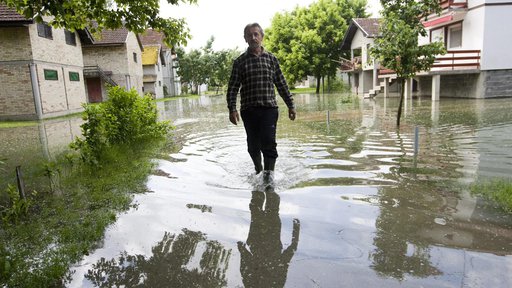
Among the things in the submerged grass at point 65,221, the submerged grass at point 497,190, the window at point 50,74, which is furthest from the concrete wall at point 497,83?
the window at point 50,74

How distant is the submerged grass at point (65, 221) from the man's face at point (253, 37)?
2384 mm

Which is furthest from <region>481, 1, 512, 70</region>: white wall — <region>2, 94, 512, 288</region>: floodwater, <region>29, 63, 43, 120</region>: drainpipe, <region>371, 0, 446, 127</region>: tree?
<region>29, 63, 43, 120</region>: drainpipe

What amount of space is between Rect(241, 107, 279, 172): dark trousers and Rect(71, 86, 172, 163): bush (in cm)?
271

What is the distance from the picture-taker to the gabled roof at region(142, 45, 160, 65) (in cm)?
4422

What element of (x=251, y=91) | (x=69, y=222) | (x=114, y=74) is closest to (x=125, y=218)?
(x=69, y=222)

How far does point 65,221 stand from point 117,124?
171 inches

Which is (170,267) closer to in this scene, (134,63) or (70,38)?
(70,38)

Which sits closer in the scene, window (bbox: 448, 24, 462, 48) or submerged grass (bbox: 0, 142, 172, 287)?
submerged grass (bbox: 0, 142, 172, 287)

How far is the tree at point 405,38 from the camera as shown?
33.7ft

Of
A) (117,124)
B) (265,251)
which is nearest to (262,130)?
(265,251)

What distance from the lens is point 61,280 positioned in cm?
289

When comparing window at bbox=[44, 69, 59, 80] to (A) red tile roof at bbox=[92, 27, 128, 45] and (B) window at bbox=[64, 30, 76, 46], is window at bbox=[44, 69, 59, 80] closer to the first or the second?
(B) window at bbox=[64, 30, 76, 46]

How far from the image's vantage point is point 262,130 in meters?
5.23

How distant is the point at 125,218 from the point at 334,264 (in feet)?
7.45
